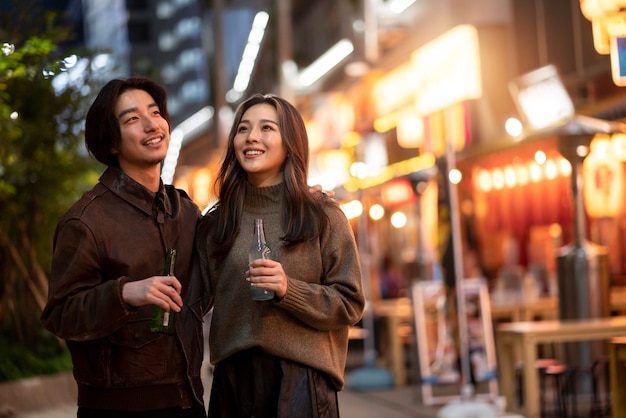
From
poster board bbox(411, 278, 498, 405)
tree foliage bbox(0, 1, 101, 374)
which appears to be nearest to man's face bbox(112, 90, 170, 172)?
tree foliage bbox(0, 1, 101, 374)

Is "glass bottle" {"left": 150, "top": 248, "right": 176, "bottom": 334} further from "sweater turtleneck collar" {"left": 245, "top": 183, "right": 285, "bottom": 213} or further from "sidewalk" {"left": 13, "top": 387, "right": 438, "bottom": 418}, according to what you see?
"sidewalk" {"left": 13, "top": 387, "right": 438, "bottom": 418}

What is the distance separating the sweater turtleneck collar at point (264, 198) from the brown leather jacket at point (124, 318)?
1.13ft

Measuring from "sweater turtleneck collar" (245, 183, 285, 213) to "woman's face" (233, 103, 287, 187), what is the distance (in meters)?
0.03

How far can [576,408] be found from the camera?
38.3ft

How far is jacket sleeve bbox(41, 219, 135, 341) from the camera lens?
411cm

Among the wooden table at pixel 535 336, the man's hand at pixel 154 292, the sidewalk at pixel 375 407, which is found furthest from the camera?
the sidewalk at pixel 375 407

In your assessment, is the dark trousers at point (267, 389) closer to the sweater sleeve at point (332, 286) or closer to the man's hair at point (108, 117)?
the sweater sleeve at point (332, 286)

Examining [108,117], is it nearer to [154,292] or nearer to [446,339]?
[154,292]

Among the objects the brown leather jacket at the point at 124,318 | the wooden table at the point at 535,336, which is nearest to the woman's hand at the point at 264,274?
the brown leather jacket at the point at 124,318

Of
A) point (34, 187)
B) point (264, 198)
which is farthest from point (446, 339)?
point (264, 198)

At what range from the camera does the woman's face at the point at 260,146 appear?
15.1 feet

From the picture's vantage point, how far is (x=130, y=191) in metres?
4.51

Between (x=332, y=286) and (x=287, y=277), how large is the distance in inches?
8.2

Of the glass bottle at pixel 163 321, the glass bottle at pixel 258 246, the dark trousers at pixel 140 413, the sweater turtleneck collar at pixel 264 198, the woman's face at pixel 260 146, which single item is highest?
the woman's face at pixel 260 146
